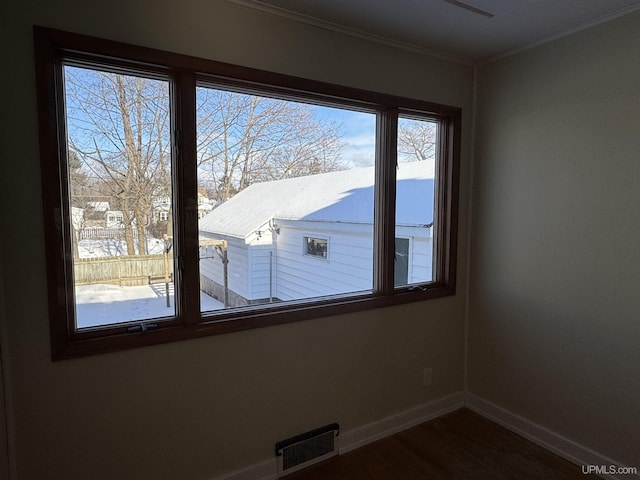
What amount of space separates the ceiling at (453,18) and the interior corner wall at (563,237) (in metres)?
0.12

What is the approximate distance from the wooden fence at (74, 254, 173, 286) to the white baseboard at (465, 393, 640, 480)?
2.33 meters

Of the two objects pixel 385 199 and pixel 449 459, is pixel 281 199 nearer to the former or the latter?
pixel 385 199

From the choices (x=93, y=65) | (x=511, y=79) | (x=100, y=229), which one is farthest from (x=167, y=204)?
(x=511, y=79)

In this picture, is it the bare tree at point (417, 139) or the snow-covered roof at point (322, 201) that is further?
the bare tree at point (417, 139)

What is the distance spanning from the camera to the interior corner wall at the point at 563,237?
1890mm

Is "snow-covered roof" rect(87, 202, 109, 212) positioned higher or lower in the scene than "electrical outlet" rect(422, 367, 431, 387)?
higher

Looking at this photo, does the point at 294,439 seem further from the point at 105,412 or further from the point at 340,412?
the point at 105,412

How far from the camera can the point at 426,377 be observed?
2559mm

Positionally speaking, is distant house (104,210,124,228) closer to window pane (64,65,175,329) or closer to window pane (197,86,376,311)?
window pane (64,65,175,329)

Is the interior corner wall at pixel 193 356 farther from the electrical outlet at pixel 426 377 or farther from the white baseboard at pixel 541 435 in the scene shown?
the white baseboard at pixel 541 435

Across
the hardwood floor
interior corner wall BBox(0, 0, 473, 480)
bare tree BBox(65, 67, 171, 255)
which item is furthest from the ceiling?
the hardwood floor

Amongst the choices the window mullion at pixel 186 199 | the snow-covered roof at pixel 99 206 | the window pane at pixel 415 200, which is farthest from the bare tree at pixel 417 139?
the snow-covered roof at pixel 99 206

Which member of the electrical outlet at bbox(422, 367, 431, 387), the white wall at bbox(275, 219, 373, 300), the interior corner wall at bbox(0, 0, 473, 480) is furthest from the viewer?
the electrical outlet at bbox(422, 367, 431, 387)

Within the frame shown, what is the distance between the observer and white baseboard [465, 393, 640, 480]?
2.03 metres
